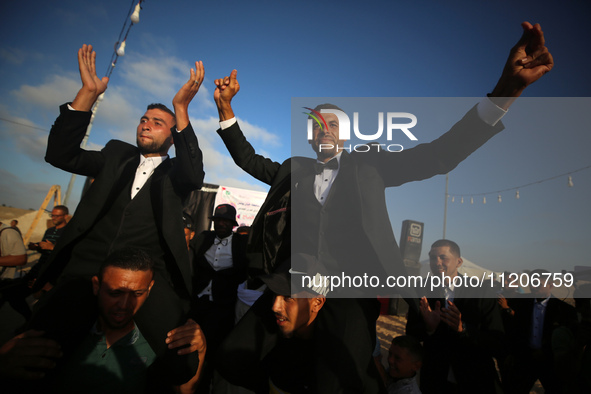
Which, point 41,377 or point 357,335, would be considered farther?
point 357,335

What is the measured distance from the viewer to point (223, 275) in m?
4.68

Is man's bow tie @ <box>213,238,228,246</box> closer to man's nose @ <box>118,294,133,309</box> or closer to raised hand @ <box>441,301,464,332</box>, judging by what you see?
man's nose @ <box>118,294,133,309</box>

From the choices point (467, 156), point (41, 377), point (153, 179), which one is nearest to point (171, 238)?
point (153, 179)

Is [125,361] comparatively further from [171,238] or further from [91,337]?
[171,238]

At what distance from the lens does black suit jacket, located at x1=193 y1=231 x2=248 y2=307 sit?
4.50 meters

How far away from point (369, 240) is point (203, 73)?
1900 millimetres

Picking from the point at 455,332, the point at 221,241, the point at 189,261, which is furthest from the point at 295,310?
the point at 221,241

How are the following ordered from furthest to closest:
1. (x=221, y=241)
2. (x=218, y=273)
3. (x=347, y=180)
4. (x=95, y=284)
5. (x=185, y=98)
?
(x=221, y=241), (x=218, y=273), (x=347, y=180), (x=185, y=98), (x=95, y=284)

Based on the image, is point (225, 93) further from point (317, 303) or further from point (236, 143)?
point (317, 303)

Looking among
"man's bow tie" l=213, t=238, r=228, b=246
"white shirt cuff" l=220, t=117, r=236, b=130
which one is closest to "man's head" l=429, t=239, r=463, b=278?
"man's bow tie" l=213, t=238, r=228, b=246

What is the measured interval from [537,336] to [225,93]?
5838 millimetres

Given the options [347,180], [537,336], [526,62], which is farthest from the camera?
[537,336]

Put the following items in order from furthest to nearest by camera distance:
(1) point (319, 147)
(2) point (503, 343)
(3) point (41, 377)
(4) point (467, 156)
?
(2) point (503, 343) < (1) point (319, 147) < (4) point (467, 156) < (3) point (41, 377)

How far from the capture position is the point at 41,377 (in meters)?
1.67
